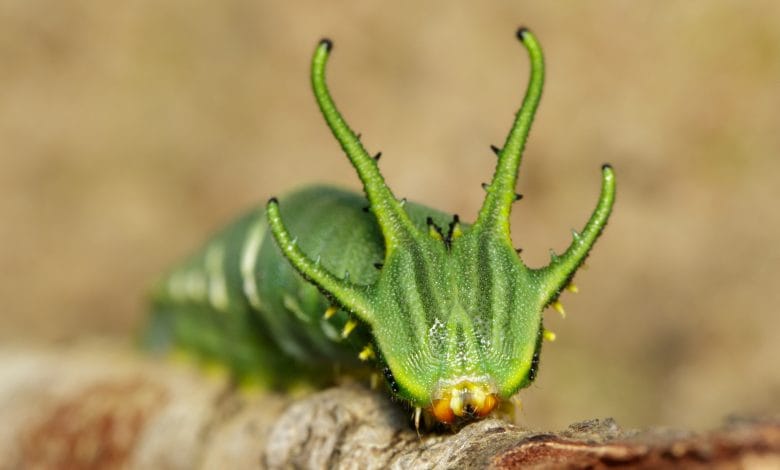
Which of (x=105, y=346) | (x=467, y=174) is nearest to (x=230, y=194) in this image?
(x=467, y=174)

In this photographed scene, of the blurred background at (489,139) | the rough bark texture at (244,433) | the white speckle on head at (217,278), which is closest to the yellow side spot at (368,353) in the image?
the rough bark texture at (244,433)

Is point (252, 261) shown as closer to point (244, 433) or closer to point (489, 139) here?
point (244, 433)

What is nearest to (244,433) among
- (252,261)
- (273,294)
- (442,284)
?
(273,294)

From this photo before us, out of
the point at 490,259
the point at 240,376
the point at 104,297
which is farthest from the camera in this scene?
the point at 104,297

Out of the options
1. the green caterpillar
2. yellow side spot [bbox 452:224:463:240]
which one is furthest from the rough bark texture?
yellow side spot [bbox 452:224:463:240]

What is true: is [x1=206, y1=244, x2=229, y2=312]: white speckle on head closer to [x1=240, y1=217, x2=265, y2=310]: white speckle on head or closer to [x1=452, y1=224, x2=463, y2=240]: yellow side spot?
[x1=240, y1=217, x2=265, y2=310]: white speckle on head

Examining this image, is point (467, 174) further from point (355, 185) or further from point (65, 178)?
point (65, 178)
